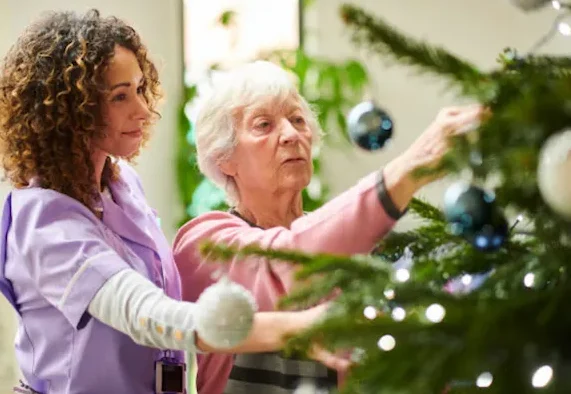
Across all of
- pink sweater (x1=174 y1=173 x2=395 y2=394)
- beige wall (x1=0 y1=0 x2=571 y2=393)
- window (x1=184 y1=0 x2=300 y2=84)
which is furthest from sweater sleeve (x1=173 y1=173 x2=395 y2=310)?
window (x1=184 y1=0 x2=300 y2=84)

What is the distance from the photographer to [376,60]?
2729mm

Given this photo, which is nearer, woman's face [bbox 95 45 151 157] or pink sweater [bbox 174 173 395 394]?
pink sweater [bbox 174 173 395 394]

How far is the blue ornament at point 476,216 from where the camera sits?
0.56 metres

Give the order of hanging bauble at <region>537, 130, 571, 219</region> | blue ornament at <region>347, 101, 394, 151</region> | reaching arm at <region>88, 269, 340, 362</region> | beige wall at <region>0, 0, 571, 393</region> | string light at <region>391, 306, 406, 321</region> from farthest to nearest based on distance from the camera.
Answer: beige wall at <region>0, 0, 571, 393</region> < reaching arm at <region>88, 269, 340, 362</region> < blue ornament at <region>347, 101, 394, 151</region> < string light at <region>391, 306, 406, 321</region> < hanging bauble at <region>537, 130, 571, 219</region>

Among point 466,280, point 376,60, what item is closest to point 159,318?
point 466,280

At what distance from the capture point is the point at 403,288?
1.89ft

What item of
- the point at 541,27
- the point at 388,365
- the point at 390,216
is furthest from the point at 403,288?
the point at 541,27

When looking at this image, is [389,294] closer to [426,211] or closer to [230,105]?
[426,211]

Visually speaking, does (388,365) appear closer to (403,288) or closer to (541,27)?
(403,288)

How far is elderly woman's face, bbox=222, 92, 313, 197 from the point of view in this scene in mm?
1357

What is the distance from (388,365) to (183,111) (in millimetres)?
2473

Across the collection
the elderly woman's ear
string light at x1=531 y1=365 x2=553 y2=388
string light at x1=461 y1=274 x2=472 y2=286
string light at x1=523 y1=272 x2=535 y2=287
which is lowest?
string light at x1=531 y1=365 x2=553 y2=388

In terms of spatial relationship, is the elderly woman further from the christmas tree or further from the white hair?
the christmas tree

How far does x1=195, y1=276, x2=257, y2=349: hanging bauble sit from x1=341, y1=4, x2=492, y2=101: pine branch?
352mm
